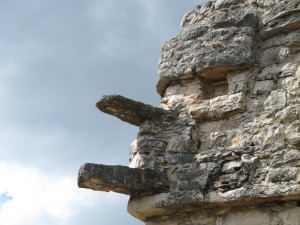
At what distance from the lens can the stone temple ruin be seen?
4.31m

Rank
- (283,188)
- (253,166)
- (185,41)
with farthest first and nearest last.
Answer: (185,41) → (253,166) → (283,188)

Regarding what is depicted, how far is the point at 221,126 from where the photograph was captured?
15.9 feet

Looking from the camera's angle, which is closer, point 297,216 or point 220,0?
point 297,216

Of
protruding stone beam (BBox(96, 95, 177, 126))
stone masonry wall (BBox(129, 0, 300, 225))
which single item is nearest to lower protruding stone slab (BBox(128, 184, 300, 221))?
stone masonry wall (BBox(129, 0, 300, 225))

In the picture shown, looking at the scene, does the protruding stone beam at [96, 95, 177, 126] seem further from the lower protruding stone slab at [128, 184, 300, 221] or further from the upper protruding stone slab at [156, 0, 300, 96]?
the lower protruding stone slab at [128, 184, 300, 221]

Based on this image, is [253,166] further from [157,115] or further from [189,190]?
[157,115]

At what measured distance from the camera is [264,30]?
4988mm

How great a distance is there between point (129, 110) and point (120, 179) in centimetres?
69

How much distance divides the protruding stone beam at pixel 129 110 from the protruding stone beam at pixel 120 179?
0.56m

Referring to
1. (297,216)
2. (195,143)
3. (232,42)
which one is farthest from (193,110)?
(297,216)

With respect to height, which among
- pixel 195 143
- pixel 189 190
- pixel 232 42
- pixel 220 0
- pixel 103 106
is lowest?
pixel 189 190

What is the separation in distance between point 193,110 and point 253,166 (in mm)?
859

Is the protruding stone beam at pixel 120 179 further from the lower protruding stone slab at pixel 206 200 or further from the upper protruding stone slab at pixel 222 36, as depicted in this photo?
the upper protruding stone slab at pixel 222 36

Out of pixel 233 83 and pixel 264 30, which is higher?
pixel 264 30
